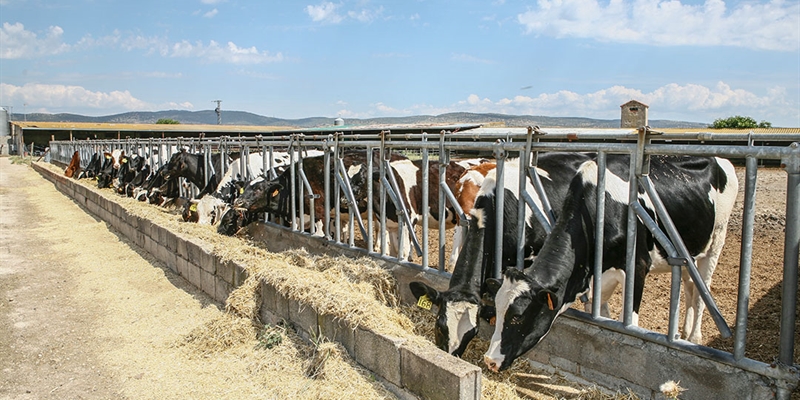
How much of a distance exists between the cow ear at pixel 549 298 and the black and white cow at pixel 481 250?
23.7 inches

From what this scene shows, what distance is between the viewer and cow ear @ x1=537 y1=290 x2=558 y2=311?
3.52m

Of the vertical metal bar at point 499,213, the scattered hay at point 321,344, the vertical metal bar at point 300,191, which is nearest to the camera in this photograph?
the scattered hay at point 321,344

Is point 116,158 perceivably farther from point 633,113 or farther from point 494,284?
point 633,113

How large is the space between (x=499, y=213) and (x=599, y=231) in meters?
0.91

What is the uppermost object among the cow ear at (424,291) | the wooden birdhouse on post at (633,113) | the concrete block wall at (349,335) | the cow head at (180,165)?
the wooden birdhouse on post at (633,113)

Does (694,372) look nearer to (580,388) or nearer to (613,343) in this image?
(613,343)

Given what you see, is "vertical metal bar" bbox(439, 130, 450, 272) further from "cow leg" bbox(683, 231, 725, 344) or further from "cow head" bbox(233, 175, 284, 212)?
"cow head" bbox(233, 175, 284, 212)

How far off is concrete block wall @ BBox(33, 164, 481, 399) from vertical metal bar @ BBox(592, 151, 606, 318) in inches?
43.2

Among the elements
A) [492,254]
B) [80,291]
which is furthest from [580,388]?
[80,291]

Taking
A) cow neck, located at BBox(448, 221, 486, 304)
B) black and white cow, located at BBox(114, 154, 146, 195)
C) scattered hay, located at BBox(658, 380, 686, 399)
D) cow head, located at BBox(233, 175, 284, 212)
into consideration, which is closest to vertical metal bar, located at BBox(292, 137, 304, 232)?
cow head, located at BBox(233, 175, 284, 212)

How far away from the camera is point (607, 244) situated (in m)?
4.22

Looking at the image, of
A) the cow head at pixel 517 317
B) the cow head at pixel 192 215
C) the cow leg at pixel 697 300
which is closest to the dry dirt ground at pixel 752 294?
the cow leg at pixel 697 300

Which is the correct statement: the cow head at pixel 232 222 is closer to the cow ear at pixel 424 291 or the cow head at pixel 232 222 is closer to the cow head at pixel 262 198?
the cow head at pixel 262 198

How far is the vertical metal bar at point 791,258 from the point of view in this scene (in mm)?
2924
